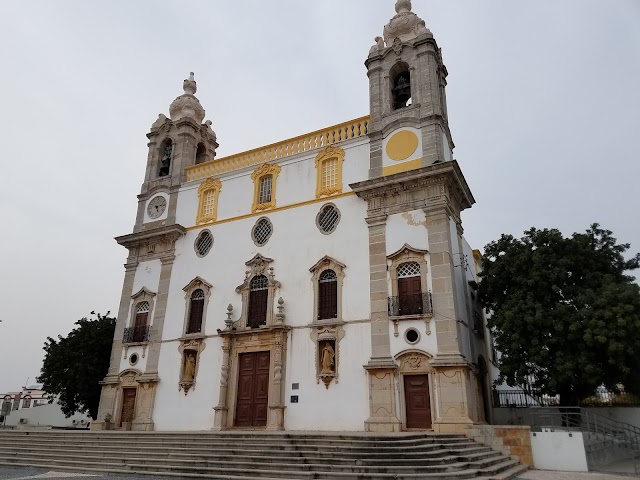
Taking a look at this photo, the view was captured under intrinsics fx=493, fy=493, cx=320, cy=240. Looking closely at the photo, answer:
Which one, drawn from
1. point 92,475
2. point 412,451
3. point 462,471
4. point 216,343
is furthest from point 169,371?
point 462,471

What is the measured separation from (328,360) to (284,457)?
493 cm

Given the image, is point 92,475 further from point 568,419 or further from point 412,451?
point 568,419

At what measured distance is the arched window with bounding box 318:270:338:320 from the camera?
1648 cm

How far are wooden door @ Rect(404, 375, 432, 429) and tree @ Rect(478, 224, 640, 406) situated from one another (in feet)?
8.85

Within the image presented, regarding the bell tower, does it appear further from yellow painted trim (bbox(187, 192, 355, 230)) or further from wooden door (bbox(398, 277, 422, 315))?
wooden door (bbox(398, 277, 422, 315))

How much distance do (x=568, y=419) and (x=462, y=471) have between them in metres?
5.89

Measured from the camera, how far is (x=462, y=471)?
10023mm

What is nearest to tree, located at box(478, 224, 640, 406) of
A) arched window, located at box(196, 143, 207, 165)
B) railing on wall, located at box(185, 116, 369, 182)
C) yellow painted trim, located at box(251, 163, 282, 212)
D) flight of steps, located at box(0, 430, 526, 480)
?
flight of steps, located at box(0, 430, 526, 480)

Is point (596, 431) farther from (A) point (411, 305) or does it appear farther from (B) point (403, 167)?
(B) point (403, 167)

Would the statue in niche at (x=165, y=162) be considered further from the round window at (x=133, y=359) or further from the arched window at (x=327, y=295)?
the arched window at (x=327, y=295)

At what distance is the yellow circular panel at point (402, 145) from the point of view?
1730 centimetres

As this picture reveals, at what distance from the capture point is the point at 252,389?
16922mm

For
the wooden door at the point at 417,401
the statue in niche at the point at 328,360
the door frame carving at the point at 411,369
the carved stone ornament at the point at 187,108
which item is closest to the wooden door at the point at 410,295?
the door frame carving at the point at 411,369

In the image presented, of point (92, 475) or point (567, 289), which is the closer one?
point (92, 475)
